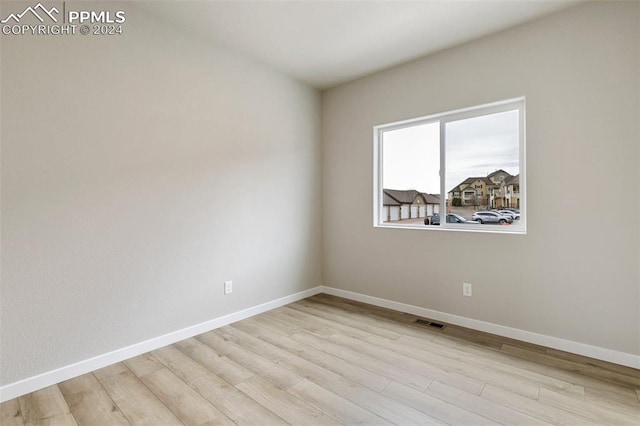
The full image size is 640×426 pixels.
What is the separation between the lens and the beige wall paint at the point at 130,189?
193 centimetres

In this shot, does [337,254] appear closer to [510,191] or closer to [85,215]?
[510,191]

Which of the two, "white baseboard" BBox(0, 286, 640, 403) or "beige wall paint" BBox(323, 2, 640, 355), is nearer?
"white baseboard" BBox(0, 286, 640, 403)

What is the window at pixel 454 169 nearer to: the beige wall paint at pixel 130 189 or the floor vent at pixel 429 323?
the floor vent at pixel 429 323

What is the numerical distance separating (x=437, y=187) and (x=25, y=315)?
3.46 m

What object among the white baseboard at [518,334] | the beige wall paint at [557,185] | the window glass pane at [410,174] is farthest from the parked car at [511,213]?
the white baseboard at [518,334]

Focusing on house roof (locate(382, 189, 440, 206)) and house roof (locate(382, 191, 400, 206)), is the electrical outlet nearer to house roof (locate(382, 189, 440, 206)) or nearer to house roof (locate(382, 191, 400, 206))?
house roof (locate(382, 189, 440, 206))

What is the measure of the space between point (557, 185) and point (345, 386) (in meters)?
2.22

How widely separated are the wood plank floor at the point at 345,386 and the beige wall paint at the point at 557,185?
1.15 ft

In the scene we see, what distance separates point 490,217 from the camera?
114 inches

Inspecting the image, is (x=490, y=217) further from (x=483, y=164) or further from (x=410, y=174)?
(x=410, y=174)

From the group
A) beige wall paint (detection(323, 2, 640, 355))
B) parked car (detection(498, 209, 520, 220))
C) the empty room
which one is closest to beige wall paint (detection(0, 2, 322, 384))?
the empty room

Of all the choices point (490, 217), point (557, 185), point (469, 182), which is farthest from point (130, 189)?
point (557, 185)

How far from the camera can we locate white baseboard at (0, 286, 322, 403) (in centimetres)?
190

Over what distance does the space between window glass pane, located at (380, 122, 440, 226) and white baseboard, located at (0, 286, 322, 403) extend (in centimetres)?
186
